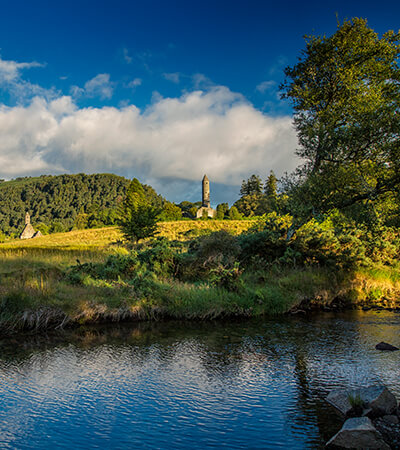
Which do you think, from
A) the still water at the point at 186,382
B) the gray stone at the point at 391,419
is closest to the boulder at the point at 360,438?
the still water at the point at 186,382

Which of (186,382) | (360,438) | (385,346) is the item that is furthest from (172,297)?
(360,438)

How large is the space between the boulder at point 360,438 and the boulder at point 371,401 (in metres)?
0.61

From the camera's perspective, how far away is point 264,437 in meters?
5.47

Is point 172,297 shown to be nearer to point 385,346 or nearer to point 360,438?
point 385,346

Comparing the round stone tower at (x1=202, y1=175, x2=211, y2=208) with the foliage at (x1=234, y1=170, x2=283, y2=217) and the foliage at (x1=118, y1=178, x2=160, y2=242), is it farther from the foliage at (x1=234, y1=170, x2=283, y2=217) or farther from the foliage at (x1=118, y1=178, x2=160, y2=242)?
the foliage at (x1=118, y1=178, x2=160, y2=242)

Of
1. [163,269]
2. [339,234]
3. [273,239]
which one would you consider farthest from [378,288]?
[163,269]

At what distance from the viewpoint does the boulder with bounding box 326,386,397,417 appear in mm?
5469

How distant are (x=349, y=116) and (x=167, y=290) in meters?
10.9

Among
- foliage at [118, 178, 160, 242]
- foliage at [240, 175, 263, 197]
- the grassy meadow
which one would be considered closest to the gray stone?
the grassy meadow

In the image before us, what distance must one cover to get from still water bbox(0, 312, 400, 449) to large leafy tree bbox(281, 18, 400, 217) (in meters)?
6.33

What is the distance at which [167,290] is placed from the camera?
13.8 metres

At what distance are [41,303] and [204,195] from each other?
109m

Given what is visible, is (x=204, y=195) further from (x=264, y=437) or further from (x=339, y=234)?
(x=264, y=437)

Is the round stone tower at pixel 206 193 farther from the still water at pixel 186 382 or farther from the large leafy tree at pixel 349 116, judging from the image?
the still water at pixel 186 382
